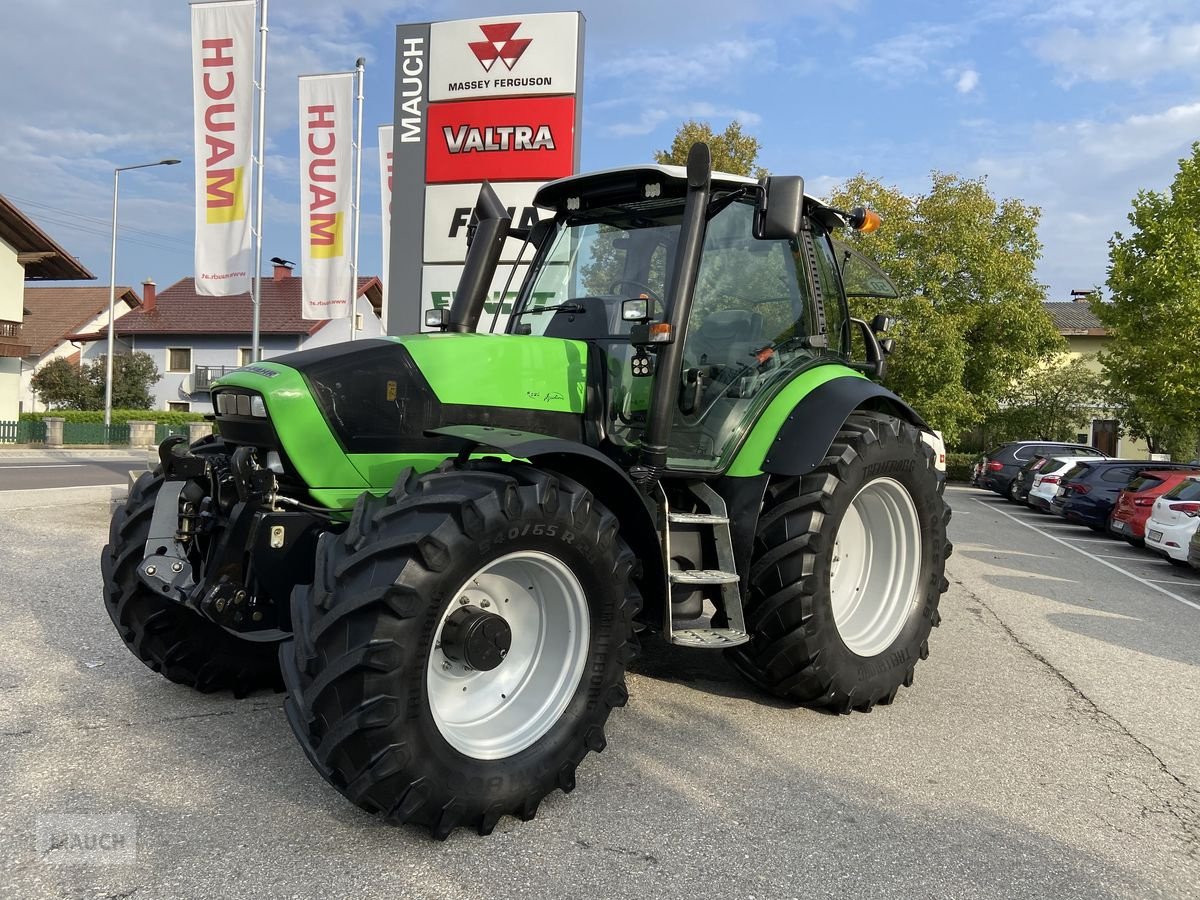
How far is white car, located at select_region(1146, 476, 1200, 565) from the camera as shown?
472 inches

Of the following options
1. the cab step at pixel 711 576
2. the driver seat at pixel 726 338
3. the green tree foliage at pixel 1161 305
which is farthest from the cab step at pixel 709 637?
the green tree foliage at pixel 1161 305

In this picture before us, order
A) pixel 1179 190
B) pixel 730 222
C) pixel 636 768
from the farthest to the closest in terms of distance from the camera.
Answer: pixel 1179 190
pixel 730 222
pixel 636 768

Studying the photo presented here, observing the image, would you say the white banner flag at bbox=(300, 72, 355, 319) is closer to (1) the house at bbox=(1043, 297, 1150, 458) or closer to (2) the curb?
(2) the curb

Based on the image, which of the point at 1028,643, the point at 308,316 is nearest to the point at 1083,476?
the point at 1028,643

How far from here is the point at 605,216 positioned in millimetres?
4559

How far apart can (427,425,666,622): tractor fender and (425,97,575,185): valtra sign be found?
23.5ft

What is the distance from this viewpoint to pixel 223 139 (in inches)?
525

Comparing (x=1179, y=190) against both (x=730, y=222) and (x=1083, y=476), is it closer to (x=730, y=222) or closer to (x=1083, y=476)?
(x=1083, y=476)

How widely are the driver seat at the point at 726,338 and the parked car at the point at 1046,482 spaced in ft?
58.8

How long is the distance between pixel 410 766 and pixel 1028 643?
17.4 ft

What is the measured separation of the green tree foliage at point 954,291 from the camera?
26.2m

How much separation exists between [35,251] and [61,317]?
699 inches

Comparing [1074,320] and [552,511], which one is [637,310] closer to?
[552,511]

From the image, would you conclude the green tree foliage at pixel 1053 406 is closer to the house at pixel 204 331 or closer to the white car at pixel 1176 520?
the white car at pixel 1176 520
